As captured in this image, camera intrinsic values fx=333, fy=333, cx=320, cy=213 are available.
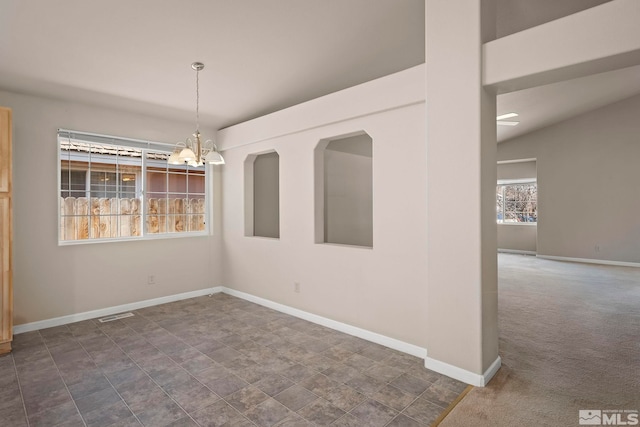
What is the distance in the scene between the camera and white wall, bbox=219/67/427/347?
10.0 feet

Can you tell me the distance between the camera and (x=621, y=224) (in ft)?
24.6

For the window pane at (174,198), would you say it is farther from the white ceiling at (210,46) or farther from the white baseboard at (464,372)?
the white baseboard at (464,372)

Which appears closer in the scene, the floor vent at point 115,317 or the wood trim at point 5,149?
the wood trim at point 5,149

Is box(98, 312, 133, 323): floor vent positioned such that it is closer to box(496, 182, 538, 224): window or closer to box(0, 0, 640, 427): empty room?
box(0, 0, 640, 427): empty room

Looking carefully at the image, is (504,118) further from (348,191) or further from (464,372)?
(464,372)

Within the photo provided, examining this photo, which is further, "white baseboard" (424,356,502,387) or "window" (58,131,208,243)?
"window" (58,131,208,243)

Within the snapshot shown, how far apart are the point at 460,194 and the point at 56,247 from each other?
4.46 meters

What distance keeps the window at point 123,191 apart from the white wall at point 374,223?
95cm

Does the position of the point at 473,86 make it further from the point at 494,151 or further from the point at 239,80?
the point at 239,80

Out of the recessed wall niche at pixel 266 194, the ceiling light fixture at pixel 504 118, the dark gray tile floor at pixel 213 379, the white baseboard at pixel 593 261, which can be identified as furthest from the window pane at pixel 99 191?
the white baseboard at pixel 593 261

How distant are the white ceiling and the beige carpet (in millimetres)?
3055

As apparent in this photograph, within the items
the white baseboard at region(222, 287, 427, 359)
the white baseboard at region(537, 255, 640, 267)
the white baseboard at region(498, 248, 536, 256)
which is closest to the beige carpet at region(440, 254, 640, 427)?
the white baseboard at region(222, 287, 427, 359)

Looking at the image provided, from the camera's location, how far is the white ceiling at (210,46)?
2592mm

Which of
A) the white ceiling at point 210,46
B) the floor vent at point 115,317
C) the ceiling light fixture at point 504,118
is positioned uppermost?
the ceiling light fixture at point 504,118
